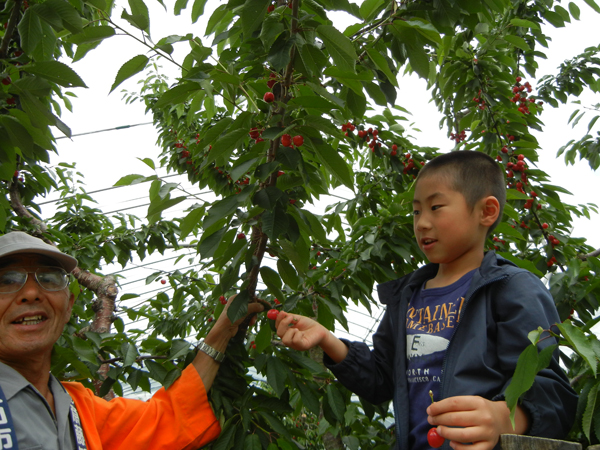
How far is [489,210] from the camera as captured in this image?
50.6 inches

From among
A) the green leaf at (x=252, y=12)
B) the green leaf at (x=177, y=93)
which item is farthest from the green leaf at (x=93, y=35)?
the green leaf at (x=252, y=12)

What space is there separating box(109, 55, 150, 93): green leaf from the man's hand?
73 cm

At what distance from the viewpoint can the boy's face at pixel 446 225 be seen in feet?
4.00

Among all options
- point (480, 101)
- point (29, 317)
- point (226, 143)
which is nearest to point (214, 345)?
point (29, 317)

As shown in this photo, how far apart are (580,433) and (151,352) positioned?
1.30m

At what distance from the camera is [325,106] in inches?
46.6

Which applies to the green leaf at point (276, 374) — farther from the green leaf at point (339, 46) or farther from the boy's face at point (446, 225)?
the green leaf at point (339, 46)

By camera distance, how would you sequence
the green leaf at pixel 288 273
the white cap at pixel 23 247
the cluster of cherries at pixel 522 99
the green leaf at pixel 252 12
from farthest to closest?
the cluster of cherries at pixel 522 99, the green leaf at pixel 288 273, the white cap at pixel 23 247, the green leaf at pixel 252 12

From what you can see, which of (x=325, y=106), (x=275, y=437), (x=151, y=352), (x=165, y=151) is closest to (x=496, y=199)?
(x=325, y=106)

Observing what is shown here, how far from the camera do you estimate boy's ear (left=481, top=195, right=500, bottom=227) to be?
1.28 m

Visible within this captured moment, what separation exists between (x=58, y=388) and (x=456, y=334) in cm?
107

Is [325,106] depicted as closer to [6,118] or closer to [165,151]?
[6,118]

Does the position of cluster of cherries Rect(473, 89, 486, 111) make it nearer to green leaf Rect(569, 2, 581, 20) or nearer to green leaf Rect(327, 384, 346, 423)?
green leaf Rect(569, 2, 581, 20)

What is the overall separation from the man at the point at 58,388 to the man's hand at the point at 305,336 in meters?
0.18
